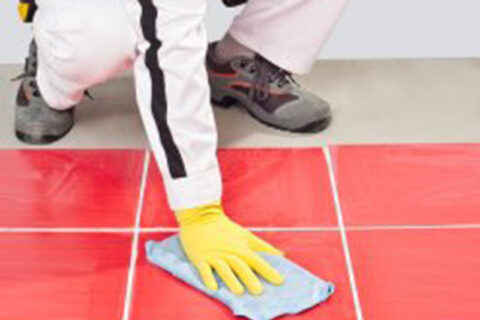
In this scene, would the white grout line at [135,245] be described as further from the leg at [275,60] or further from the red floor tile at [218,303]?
the leg at [275,60]

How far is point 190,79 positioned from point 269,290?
324mm

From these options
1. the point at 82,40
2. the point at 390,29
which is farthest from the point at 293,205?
the point at 390,29

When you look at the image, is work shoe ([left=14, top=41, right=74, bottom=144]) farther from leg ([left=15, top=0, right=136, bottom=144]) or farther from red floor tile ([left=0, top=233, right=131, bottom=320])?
red floor tile ([left=0, top=233, right=131, bottom=320])

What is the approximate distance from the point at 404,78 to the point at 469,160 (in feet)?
1.18

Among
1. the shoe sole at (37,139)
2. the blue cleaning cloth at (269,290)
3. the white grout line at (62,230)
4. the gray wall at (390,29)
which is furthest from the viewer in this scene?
the gray wall at (390,29)

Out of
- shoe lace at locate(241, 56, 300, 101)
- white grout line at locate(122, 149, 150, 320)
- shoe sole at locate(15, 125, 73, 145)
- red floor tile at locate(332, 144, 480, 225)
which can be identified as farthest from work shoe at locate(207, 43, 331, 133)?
shoe sole at locate(15, 125, 73, 145)

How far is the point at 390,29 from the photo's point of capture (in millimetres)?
2217

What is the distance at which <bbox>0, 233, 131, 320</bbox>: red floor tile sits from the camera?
1.38 m

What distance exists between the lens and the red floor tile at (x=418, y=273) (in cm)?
138

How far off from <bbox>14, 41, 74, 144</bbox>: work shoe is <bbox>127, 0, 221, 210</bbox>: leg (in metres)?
0.45

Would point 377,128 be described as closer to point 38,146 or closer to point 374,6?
point 374,6

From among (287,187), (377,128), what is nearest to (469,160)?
(377,128)

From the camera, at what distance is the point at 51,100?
179cm

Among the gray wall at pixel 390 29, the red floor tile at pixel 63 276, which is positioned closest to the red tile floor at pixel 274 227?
the red floor tile at pixel 63 276
